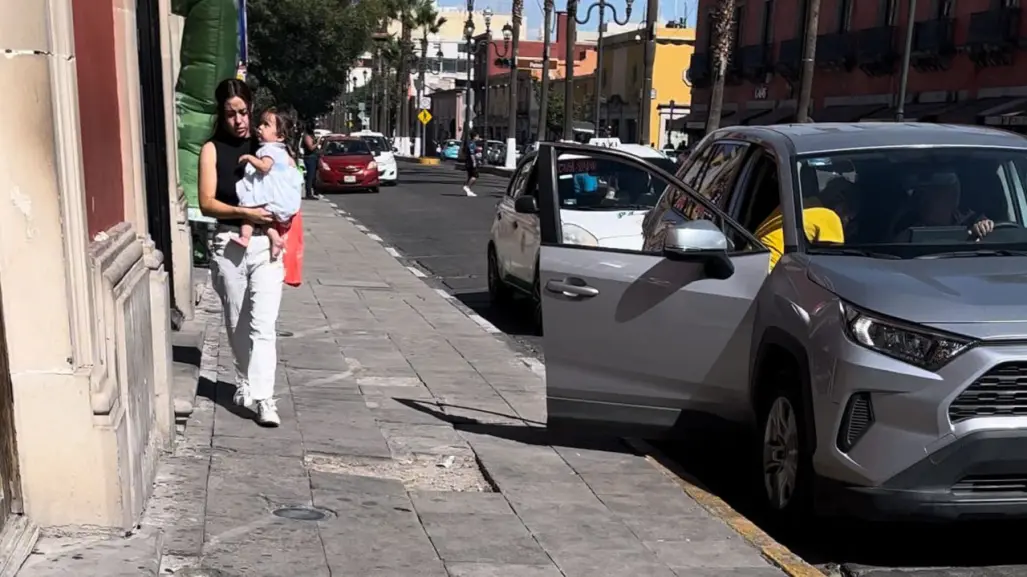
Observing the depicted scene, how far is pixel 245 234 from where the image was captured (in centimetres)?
606

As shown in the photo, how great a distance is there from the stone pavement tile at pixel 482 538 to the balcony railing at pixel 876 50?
1377 inches

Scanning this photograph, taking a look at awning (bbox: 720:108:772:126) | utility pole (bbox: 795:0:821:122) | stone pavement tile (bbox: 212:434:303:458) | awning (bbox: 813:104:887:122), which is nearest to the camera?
stone pavement tile (bbox: 212:434:303:458)

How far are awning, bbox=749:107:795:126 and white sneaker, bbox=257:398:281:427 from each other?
128ft

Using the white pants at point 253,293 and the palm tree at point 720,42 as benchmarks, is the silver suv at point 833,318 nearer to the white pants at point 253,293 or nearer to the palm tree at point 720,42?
the white pants at point 253,293

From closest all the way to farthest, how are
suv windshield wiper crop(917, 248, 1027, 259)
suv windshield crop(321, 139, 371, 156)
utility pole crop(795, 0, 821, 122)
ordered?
suv windshield wiper crop(917, 248, 1027, 259) → utility pole crop(795, 0, 821, 122) → suv windshield crop(321, 139, 371, 156)

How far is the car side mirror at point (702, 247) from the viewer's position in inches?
214

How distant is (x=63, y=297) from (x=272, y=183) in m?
2.39

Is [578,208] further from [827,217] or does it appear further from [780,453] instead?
[780,453]

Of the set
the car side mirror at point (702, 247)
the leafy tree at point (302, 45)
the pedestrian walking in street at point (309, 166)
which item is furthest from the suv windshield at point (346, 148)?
Result: the car side mirror at point (702, 247)

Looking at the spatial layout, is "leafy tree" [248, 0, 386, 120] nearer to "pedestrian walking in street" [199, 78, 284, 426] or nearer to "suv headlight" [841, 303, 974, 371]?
"pedestrian walking in street" [199, 78, 284, 426]

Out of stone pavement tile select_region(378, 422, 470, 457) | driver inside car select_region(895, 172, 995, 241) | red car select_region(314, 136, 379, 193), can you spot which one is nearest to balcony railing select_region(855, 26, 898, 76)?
red car select_region(314, 136, 379, 193)

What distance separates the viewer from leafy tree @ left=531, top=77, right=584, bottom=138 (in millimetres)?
75625

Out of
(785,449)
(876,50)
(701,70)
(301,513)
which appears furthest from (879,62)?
(301,513)

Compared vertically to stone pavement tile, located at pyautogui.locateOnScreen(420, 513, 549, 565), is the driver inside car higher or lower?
higher
